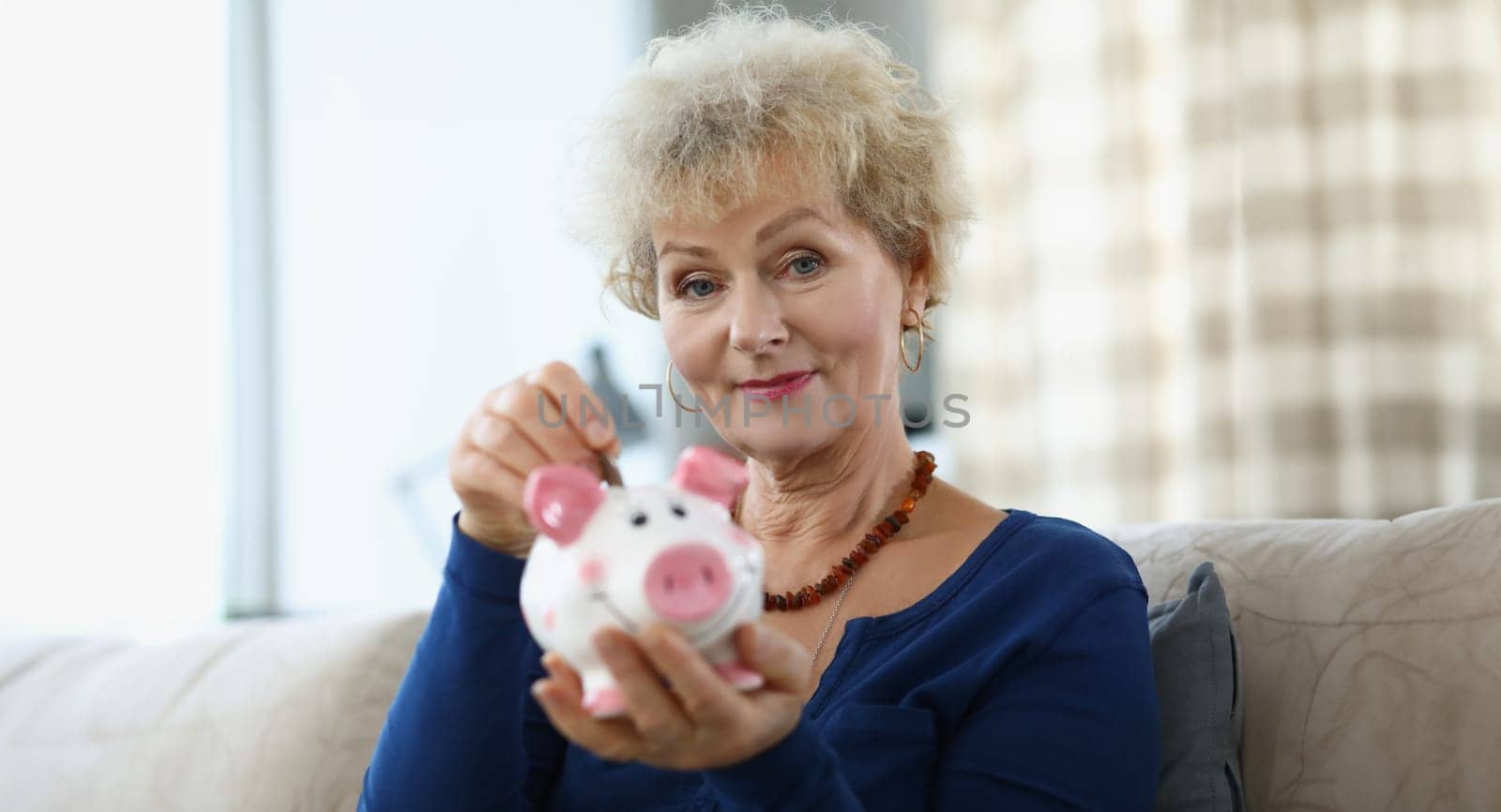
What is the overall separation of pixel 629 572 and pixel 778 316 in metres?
0.49

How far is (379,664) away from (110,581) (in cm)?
171

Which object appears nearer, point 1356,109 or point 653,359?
point 1356,109

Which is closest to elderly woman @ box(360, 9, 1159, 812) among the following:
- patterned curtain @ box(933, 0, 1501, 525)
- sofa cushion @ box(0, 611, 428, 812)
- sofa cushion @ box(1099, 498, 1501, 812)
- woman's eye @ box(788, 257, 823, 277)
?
woman's eye @ box(788, 257, 823, 277)

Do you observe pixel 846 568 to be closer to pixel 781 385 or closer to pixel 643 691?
pixel 781 385

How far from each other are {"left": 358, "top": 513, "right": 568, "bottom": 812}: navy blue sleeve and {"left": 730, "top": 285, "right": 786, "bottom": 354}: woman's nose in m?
0.33

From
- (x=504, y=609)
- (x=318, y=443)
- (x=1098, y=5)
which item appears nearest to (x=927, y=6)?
(x=1098, y=5)

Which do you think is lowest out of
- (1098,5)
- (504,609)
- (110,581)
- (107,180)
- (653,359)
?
(110,581)

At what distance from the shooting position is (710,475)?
0.87 m

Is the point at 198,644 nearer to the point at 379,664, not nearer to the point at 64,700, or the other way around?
the point at 64,700

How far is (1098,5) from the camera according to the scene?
9.73ft

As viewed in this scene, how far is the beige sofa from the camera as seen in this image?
119 centimetres

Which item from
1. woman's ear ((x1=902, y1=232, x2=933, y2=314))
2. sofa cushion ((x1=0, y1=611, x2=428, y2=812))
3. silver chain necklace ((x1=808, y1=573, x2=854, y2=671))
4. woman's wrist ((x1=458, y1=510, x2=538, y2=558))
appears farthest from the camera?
sofa cushion ((x1=0, y1=611, x2=428, y2=812))

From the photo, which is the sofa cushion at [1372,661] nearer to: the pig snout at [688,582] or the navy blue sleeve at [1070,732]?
the navy blue sleeve at [1070,732]

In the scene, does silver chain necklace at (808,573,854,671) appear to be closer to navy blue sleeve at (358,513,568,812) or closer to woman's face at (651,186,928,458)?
woman's face at (651,186,928,458)
